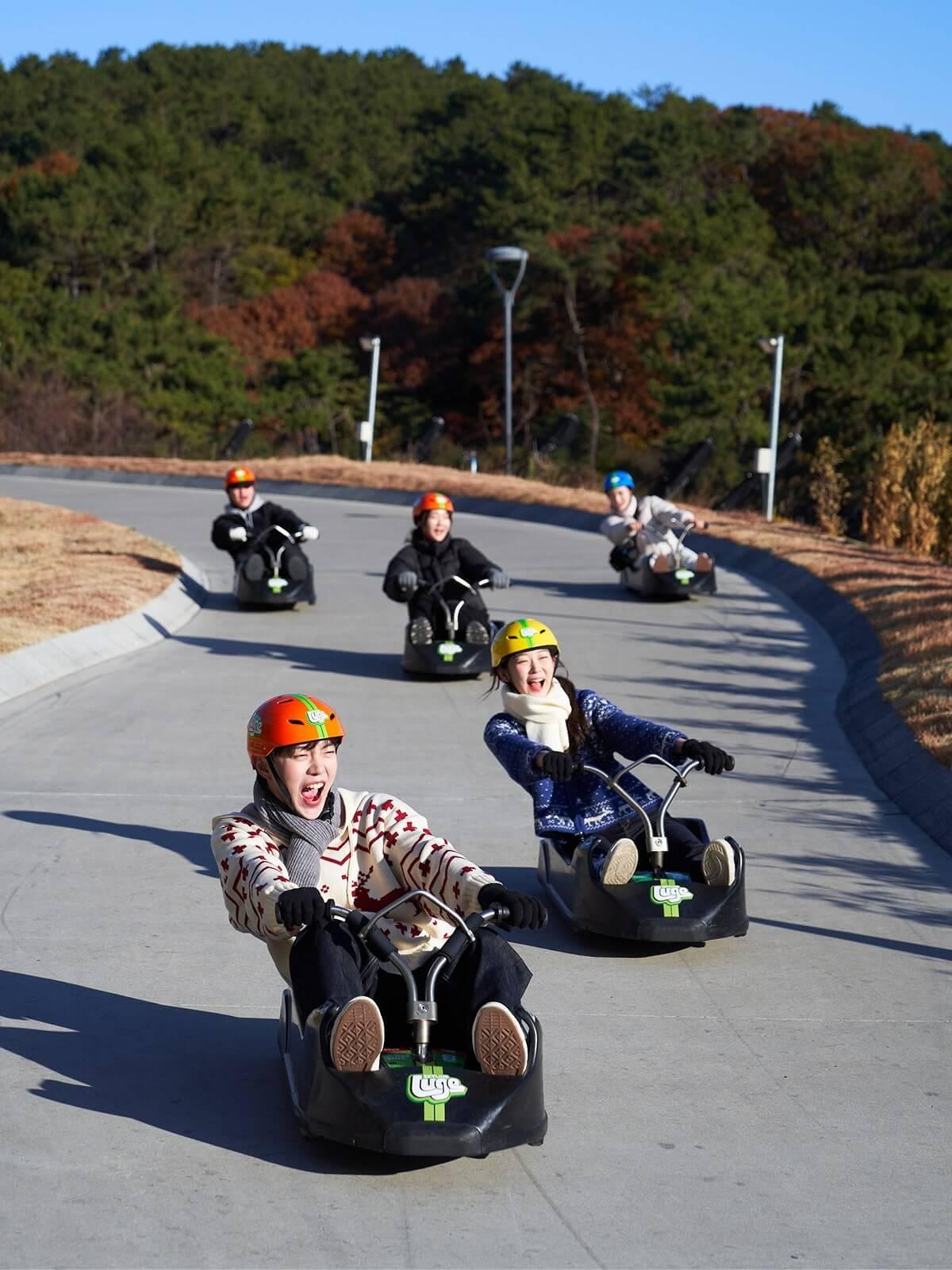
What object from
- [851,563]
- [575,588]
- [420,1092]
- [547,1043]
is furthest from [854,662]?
[420,1092]

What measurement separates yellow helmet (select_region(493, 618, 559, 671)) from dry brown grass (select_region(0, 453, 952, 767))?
313 centimetres

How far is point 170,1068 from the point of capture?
18.0 ft

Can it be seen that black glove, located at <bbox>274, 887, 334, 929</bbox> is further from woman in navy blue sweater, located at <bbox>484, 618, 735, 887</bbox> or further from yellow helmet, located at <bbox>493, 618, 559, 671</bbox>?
yellow helmet, located at <bbox>493, 618, 559, 671</bbox>

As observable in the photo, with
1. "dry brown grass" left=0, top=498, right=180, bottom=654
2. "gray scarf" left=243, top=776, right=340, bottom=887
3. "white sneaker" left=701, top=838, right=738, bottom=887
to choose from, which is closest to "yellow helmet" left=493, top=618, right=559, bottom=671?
"white sneaker" left=701, top=838, right=738, bottom=887

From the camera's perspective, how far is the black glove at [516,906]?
476 cm

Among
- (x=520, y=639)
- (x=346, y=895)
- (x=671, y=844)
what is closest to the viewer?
(x=346, y=895)

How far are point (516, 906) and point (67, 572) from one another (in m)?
15.1

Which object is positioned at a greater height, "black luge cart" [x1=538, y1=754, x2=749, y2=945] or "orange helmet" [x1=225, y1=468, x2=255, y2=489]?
"orange helmet" [x1=225, y1=468, x2=255, y2=489]

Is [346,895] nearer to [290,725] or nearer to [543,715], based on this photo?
[290,725]

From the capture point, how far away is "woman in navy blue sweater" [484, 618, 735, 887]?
23.3 feet

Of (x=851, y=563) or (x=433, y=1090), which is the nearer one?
(x=433, y=1090)

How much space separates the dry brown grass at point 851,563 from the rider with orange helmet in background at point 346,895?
4.91 m

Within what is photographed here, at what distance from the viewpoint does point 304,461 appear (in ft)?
125

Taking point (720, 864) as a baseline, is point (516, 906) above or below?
above
